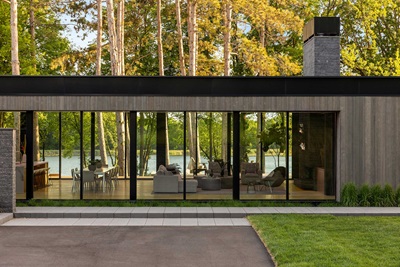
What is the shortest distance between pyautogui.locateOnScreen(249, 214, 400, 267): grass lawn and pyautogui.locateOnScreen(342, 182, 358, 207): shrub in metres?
2.01

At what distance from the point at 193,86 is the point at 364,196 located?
5878 mm

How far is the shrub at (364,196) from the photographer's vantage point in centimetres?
1784

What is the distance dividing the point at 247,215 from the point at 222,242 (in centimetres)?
376

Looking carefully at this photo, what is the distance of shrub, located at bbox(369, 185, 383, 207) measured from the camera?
17.8 metres

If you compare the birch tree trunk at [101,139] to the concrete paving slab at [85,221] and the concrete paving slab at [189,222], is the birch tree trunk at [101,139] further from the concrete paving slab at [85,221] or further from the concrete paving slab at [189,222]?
the concrete paving slab at [189,222]

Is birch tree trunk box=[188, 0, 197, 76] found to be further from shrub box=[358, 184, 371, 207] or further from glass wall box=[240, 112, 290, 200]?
shrub box=[358, 184, 371, 207]

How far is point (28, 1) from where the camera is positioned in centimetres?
3603

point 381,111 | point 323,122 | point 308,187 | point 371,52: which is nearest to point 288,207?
point 308,187

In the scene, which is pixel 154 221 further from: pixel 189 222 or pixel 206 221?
pixel 206 221

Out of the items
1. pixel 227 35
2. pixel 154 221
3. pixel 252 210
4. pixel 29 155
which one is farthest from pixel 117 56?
pixel 154 221

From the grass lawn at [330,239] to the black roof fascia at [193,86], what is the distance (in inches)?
168

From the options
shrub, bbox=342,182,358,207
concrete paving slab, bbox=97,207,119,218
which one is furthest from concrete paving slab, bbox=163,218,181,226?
shrub, bbox=342,182,358,207

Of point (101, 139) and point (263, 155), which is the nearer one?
point (263, 155)

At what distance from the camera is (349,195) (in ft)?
58.9
